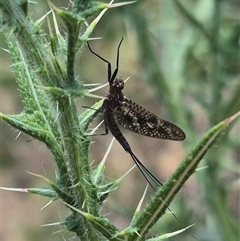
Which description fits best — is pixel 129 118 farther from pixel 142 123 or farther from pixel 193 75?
pixel 193 75

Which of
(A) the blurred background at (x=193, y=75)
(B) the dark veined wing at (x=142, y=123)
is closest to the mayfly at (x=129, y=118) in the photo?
(B) the dark veined wing at (x=142, y=123)

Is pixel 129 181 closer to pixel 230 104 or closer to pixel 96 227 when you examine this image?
pixel 230 104

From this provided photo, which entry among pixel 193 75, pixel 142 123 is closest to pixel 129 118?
pixel 142 123

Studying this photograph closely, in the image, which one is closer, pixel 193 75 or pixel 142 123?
pixel 142 123

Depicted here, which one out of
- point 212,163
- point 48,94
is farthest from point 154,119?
point 212,163

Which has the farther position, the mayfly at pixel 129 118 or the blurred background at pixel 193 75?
the blurred background at pixel 193 75

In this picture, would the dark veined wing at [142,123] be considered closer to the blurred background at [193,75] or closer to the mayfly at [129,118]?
the mayfly at [129,118]

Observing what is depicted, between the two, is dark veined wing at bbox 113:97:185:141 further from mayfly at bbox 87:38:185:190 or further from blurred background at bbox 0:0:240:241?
blurred background at bbox 0:0:240:241

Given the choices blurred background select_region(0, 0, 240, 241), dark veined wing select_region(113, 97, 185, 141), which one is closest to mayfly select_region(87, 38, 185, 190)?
dark veined wing select_region(113, 97, 185, 141)
